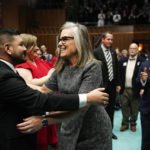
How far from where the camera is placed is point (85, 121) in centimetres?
→ 159

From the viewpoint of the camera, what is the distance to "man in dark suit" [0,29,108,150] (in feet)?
4.26

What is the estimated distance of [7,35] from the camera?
5.02 ft

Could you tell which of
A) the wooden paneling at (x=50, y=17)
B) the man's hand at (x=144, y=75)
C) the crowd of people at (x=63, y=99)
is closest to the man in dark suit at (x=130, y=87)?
the man's hand at (x=144, y=75)

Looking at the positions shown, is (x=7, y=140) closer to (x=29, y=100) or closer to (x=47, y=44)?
(x=29, y=100)

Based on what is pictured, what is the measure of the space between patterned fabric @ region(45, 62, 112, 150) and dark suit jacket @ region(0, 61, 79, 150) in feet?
0.61

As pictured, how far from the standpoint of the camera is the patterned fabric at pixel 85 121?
1.54 metres

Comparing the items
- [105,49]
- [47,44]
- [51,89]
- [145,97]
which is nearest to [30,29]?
[47,44]

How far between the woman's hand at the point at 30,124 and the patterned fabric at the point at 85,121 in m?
0.25

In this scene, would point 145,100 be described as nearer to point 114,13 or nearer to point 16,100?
point 16,100

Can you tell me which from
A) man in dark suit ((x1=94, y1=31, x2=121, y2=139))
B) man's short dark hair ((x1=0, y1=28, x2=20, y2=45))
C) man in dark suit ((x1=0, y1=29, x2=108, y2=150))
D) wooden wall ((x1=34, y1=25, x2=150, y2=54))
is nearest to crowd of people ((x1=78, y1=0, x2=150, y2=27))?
wooden wall ((x1=34, y1=25, x2=150, y2=54))

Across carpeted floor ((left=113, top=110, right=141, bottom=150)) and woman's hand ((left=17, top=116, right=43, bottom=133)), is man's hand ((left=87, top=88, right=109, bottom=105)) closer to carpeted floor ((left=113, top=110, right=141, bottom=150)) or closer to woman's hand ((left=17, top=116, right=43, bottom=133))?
woman's hand ((left=17, top=116, right=43, bottom=133))

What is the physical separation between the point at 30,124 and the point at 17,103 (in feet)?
0.52

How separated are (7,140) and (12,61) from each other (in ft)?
1.68

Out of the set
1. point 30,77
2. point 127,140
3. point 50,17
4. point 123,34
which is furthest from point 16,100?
point 50,17
